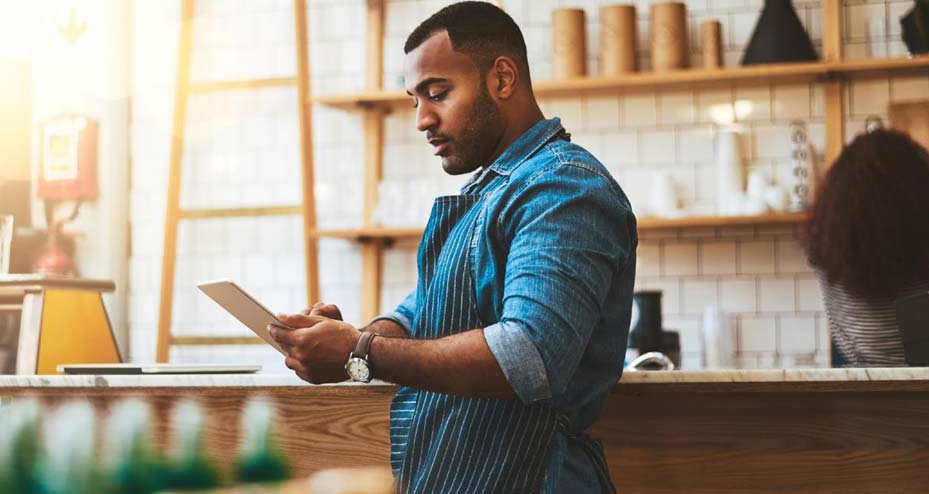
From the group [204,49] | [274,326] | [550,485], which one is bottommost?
[550,485]

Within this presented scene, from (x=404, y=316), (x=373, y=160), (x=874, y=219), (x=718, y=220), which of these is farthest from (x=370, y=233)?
(x=404, y=316)

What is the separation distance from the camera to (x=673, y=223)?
12.5 feet

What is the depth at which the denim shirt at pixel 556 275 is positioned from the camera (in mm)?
1232

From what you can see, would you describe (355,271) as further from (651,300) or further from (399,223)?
(651,300)

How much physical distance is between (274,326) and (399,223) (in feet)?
8.72

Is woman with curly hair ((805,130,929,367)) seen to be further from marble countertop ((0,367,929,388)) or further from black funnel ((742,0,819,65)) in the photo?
black funnel ((742,0,819,65))

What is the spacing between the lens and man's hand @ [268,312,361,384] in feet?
4.45

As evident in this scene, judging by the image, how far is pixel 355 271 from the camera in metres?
4.46

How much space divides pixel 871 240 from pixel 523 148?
1328mm

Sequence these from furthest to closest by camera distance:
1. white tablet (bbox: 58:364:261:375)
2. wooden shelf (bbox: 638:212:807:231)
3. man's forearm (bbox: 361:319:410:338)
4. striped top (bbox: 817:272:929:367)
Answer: wooden shelf (bbox: 638:212:807:231)
striped top (bbox: 817:272:929:367)
white tablet (bbox: 58:364:261:375)
man's forearm (bbox: 361:319:410:338)

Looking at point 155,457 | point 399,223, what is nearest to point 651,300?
point 399,223

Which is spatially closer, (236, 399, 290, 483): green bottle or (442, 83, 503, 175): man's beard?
(236, 399, 290, 483): green bottle

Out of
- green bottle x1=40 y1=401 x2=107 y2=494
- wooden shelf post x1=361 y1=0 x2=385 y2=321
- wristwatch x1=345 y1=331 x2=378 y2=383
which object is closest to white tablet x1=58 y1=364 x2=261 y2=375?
green bottle x1=40 y1=401 x2=107 y2=494

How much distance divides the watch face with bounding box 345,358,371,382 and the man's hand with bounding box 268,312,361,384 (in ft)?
0.06
